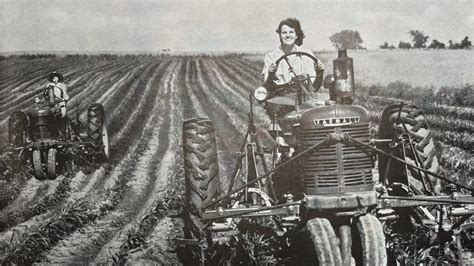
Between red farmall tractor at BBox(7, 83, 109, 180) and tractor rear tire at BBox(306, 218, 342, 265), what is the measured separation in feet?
16.2

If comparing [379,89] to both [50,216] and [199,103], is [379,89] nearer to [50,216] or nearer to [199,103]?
[199,103]

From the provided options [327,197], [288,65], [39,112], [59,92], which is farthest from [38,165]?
[327,197]

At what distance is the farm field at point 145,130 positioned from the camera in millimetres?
5145

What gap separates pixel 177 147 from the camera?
8.81m

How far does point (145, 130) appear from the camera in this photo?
10.1m

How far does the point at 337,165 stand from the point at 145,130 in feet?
23.0

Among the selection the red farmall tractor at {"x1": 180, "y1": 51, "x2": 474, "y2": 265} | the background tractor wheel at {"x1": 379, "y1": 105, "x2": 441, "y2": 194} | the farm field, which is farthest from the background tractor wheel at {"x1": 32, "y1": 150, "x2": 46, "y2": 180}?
the background tractor wheel at {"x1": 379, "y1": 105, "x2": 441, "y2": 194}

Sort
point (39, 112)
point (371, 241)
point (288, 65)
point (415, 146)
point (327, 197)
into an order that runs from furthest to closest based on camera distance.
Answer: point (39, 112)
point (288, 65)
point (415, 146)
point (327, 197)
point (371, 241)

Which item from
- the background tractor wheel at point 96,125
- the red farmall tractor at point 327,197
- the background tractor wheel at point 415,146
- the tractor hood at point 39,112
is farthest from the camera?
the background tractor wheel at point 96,125

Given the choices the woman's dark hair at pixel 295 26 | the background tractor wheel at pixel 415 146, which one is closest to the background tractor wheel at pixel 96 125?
the woman's dark hair at pixel 295 26

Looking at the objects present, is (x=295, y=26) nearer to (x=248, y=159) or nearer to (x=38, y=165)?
(x=248, y=159)

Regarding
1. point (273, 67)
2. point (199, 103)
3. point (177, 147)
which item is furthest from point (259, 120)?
point (273, 67)

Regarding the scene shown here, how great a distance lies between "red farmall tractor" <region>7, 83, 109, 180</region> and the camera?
7102 millimetres

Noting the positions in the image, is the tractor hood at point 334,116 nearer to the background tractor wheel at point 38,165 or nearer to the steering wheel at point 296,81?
the steering wheel at point 296,81
